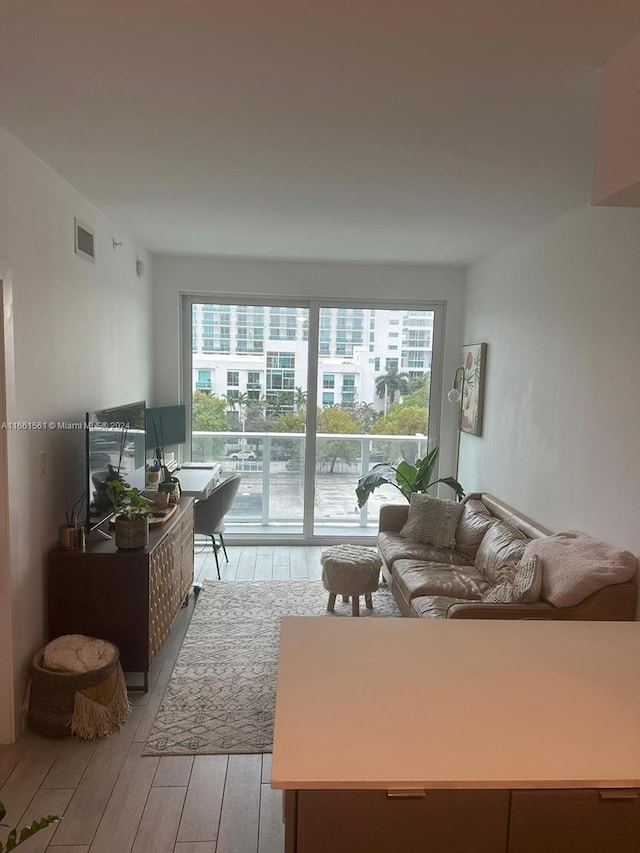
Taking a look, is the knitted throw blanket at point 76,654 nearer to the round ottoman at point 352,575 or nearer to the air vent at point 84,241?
the round ottoman at point 352,575

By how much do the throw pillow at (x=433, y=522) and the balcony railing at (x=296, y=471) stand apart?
1355mm

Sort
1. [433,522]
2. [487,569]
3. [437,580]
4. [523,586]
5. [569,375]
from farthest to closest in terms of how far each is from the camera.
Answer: [433,522] → [487,569] → [437,580] → [569,375] → [523,586]

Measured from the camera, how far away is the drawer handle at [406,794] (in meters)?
1.20

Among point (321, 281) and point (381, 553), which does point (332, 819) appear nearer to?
point (381, 553)

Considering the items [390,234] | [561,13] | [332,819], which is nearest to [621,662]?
[332,819]

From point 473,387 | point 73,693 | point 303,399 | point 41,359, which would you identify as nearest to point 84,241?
point 41,359

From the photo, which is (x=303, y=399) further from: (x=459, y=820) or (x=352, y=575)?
(x=459, y=820)

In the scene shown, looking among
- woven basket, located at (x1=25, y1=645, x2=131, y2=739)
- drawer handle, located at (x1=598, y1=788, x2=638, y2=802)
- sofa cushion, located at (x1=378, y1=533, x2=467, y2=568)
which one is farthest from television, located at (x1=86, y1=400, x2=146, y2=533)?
drawer handle, located at (x1=598, y1=788, x2=638, y2=802)

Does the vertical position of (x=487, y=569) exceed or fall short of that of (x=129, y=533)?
it falls short

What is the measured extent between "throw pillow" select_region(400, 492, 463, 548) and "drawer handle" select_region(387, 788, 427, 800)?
3.24 metres

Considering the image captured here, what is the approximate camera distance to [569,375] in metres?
3.44

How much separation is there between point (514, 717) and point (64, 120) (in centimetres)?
262

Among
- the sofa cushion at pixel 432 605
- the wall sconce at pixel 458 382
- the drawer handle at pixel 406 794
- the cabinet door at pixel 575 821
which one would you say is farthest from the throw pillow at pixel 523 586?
the wall sconce at pixel 458 382

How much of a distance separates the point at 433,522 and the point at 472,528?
313 mm
